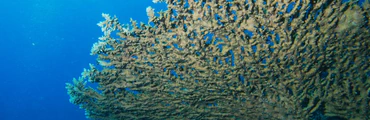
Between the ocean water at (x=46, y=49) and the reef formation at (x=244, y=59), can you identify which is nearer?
the reef formation at (x=244, y=59)

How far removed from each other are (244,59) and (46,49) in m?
87.8

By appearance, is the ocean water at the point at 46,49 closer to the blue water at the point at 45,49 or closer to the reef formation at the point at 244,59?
Answer: the blue water at the point at 45,49

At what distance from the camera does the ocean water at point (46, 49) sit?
193ft

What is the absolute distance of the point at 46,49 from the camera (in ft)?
239

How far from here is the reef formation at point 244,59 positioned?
1.72 m

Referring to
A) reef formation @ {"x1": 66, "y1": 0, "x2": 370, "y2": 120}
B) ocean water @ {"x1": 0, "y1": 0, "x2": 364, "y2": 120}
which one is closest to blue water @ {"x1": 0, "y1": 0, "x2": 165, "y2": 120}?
ocean water @ {"x1": 0, "y1": 0, "x2": 364, "y2": 120}

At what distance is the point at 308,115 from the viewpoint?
255 cm

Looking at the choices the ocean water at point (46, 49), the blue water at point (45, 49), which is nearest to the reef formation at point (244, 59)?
the ocean water at point (46, 49)

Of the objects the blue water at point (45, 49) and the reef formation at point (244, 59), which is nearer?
the reef formation at point (244, 59)

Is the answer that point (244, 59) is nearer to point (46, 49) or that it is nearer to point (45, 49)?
point (46, 49)

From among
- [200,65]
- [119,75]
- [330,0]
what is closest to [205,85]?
[200,65]

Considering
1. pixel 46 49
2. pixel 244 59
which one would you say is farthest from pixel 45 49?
pixel 244 59

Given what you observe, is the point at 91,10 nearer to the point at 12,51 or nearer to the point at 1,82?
the point at 12,51

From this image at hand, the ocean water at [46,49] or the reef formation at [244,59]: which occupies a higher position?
the ocean water at [46,49]
